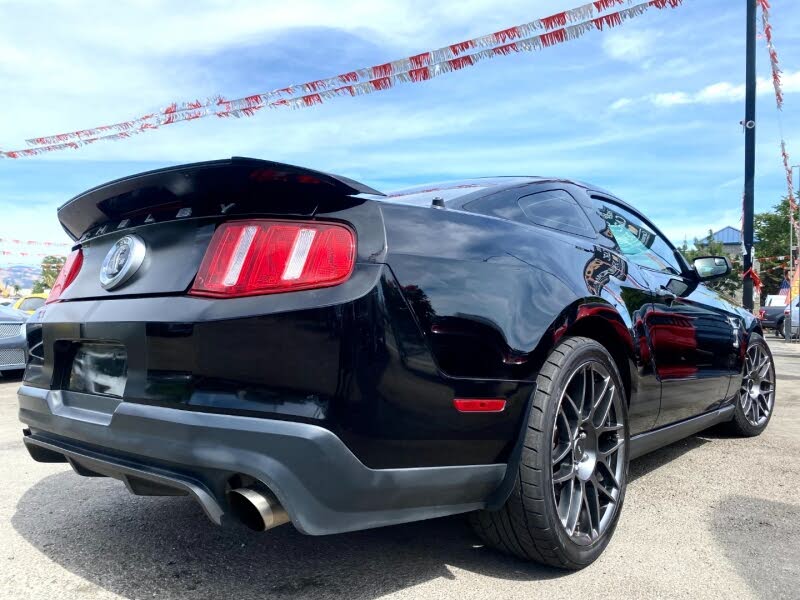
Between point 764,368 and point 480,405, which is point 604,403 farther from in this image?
point 764,368

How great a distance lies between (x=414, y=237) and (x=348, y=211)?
0.21m

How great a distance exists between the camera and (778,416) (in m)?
5.52

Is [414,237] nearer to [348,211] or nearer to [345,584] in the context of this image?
[348,211]

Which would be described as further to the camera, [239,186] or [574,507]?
[574,507]

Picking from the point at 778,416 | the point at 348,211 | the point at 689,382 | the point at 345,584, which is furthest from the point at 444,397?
the point at 778,416

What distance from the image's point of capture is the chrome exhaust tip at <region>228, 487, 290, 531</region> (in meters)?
1.74

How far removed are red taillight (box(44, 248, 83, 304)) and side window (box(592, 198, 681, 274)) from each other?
7.30ft

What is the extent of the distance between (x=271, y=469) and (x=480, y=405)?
2.16 feet

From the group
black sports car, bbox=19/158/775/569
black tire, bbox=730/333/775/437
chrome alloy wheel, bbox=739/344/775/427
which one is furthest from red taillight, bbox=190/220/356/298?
chrome alloy wheel, bbox=739/344/775/427

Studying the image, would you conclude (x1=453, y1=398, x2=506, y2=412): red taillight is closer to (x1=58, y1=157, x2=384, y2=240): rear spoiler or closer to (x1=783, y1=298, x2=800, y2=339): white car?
(x1=58, y1=157, x2=384, y2=240): rear spoiler

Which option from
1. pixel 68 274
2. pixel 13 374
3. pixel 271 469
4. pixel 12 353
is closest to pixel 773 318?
pixel 13 374

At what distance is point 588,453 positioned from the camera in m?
2.48

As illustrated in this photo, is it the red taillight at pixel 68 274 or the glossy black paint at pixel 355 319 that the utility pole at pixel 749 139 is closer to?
the glossy black paint at pixel 355 319

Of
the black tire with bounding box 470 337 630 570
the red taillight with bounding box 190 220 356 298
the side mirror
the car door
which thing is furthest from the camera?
the side mirror
